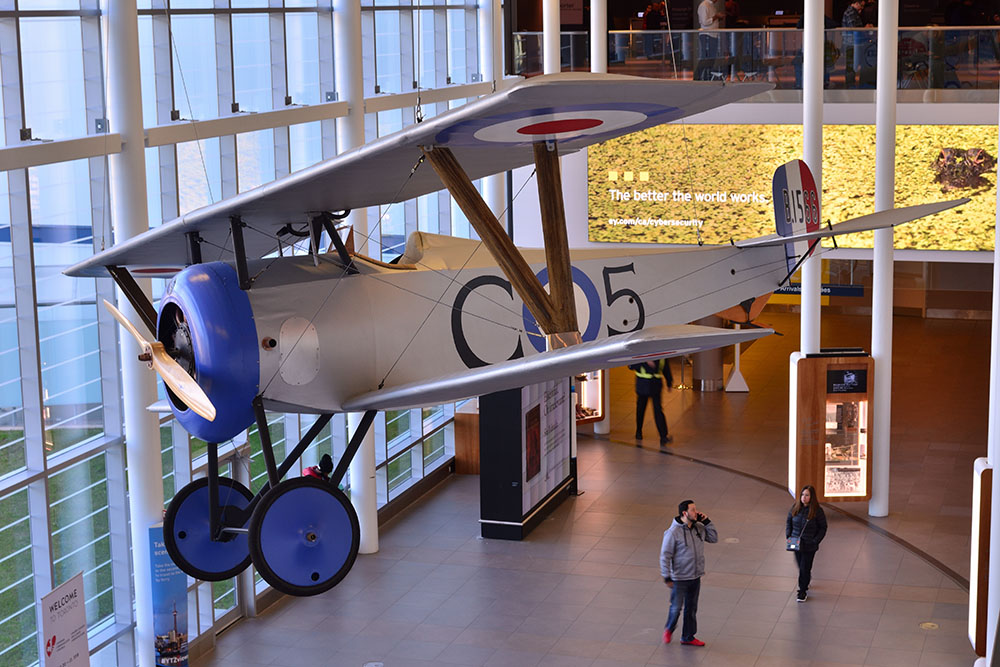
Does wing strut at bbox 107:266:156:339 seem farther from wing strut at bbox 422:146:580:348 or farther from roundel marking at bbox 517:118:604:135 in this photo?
roundel marking at bbox 517:118:604:135

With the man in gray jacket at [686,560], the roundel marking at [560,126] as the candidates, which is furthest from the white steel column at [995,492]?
the roundel marking at [560,126]

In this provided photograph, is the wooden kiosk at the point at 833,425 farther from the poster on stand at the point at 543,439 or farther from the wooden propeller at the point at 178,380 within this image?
the wooden propeller at the point at 178,380

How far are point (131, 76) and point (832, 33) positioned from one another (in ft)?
39.1

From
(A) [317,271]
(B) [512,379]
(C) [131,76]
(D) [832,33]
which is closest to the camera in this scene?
(B) [512,379]

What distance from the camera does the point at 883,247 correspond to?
1653 centimetres

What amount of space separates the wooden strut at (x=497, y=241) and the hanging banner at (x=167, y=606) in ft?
20.6

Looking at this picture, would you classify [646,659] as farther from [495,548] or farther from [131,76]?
[131,76]

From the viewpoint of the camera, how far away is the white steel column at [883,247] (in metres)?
16.3

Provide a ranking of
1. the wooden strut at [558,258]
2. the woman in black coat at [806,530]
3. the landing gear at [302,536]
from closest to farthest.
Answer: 1. the landing gear at [302,536]
2. the wooden strut at [558,258]
3. the woman in black coat at [806,530]

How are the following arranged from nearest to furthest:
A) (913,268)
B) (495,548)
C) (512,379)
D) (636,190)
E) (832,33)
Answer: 1. (512,379)
2. (495,548)
3. (832,33)
4. (636,190)
5. (913,268)

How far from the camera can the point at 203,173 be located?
45.1 feet

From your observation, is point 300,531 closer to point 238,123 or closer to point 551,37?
point 238,123

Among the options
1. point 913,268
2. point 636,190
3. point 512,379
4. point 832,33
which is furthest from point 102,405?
point 913,268

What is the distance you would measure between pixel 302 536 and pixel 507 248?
1.86m
